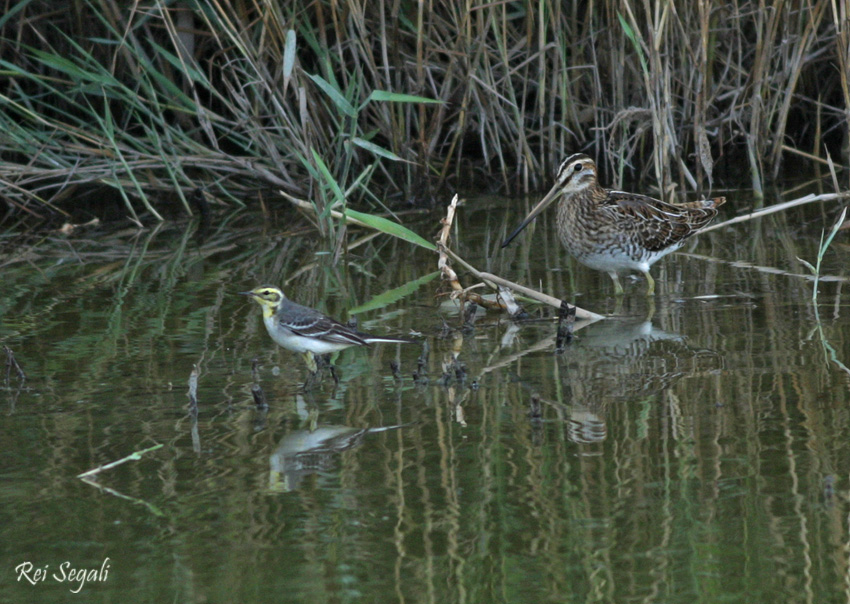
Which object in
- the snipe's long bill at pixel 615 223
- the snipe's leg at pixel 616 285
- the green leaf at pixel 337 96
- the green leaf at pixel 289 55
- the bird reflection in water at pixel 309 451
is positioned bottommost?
the snipe's leg at pixel 616 285

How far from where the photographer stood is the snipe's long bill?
662 cm

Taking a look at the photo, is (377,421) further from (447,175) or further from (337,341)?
(447,175)

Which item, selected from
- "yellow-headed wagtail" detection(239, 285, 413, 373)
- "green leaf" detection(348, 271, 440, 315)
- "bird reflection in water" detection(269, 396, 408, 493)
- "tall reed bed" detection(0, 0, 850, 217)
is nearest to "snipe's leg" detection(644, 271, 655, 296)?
"green leaf" detection(348, 271, 440, 315)

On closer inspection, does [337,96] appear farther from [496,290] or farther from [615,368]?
[615,368]

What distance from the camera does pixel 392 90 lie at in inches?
356

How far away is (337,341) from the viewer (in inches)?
196

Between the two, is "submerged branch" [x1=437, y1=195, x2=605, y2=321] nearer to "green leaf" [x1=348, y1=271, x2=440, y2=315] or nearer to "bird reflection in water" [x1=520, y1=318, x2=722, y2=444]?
"bird reflection in water" [x1=520, y1=318, x2=722, y2=444]

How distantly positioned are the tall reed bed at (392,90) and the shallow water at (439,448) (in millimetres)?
2064

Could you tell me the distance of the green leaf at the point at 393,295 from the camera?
627 centimetres


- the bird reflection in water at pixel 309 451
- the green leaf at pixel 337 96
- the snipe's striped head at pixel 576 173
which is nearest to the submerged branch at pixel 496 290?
the snipe's striped head at pixel 576 173

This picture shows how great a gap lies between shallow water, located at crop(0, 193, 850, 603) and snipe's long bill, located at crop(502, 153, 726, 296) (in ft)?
0.65

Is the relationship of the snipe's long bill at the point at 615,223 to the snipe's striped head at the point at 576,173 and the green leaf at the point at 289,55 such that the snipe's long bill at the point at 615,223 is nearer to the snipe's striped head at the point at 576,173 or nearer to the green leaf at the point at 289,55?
the snipe's striped head at the point at 576,173

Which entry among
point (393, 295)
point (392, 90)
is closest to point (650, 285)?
point (393, 295)

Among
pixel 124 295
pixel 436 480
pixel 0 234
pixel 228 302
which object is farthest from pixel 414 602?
pixel 0 234
